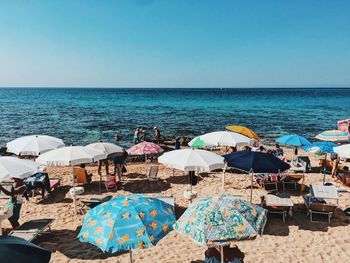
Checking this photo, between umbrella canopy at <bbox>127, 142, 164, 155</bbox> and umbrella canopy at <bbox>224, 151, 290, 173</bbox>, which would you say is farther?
umbrella canopy at <bbox>127, 142, 164, 155</bbox>

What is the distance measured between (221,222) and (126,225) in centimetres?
164

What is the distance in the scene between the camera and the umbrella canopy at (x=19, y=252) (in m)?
3.76

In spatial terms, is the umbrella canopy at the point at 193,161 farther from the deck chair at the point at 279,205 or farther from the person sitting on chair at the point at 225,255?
the person sitting on chair at the point at 225,255

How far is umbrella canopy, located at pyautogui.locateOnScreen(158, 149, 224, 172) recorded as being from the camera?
31.5 feet

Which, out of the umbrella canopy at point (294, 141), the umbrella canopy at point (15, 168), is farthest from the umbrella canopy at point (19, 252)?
the umbrella canopy at point (294, 141)

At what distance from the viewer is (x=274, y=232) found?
904cm

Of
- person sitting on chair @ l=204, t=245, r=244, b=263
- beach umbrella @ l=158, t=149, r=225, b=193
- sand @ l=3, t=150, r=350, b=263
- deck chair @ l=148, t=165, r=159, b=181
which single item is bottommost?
sand @ l=3, t=150, r=350, b=263

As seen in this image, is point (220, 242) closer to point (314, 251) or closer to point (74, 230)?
point (314, 251)

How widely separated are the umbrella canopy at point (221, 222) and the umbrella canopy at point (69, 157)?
5.70m

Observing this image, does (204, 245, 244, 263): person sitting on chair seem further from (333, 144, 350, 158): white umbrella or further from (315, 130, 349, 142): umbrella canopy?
(315, 130, 349, 142): umbrella canopy

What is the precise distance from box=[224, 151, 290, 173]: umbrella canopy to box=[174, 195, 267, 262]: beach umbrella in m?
3.32

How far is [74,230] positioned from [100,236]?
16.3 ft

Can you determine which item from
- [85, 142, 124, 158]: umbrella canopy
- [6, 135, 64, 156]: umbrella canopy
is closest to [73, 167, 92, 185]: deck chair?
[85, 142, 124, 158]: umbrella canopy

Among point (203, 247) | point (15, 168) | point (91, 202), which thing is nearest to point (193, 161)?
point (203, 247)
